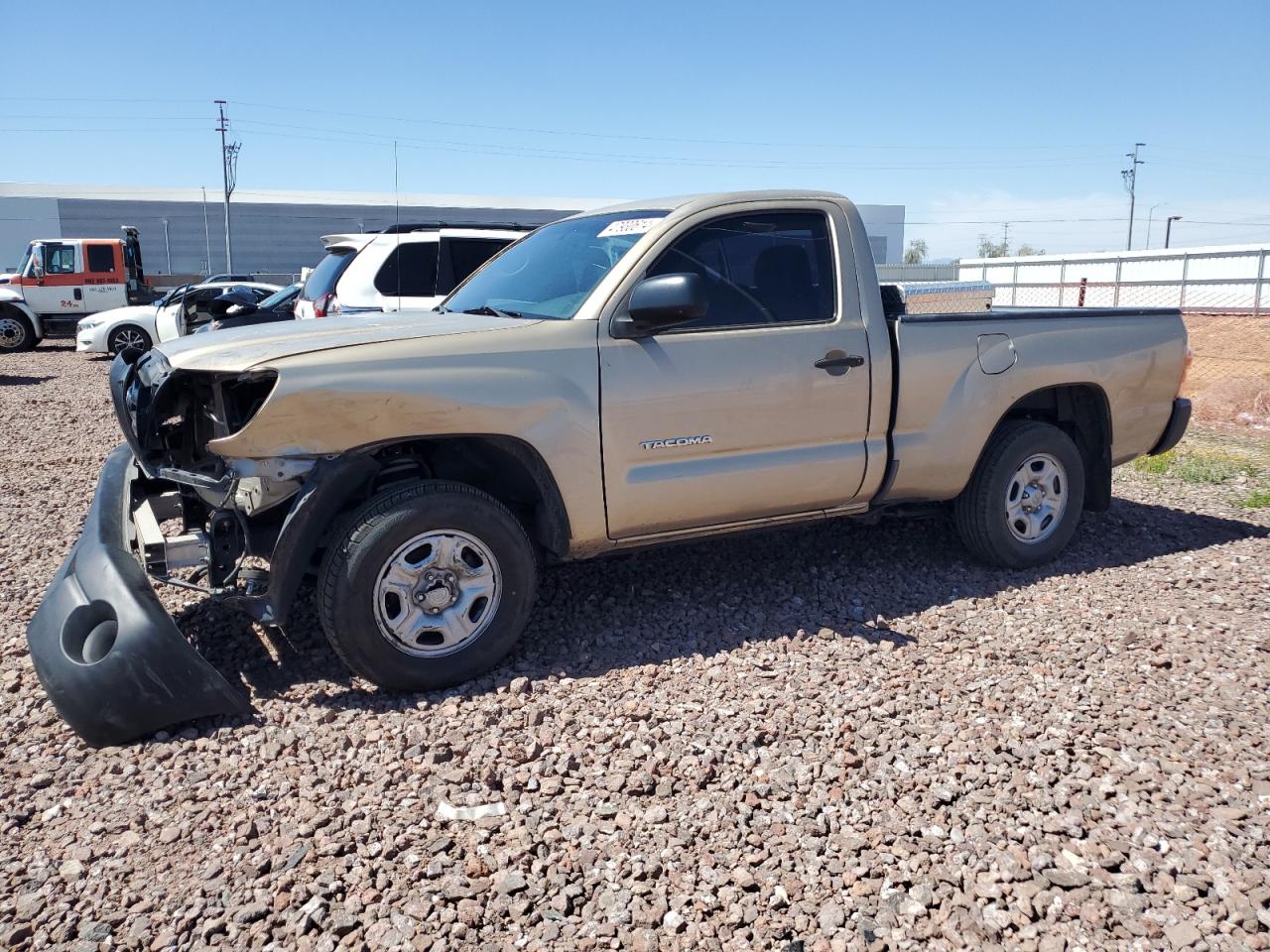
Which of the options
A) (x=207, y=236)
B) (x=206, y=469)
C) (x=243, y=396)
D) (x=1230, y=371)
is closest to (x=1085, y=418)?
(x=243, y=396)

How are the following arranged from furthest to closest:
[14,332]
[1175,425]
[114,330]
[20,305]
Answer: [14,332], [20,305], [114,330], [1175,425]

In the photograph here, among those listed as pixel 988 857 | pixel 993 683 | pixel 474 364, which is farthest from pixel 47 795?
pixel 993 683

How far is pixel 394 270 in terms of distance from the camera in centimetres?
997

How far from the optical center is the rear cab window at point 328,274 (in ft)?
32.5

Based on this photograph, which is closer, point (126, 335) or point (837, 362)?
point (837, 362)

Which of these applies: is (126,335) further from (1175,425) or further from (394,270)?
(1175,425)

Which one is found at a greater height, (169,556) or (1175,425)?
(1175,425)

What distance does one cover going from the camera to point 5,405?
13.1 metres

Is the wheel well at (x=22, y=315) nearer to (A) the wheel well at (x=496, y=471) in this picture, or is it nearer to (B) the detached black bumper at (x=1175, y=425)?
(A) the wheel well at (x=496, y=471)

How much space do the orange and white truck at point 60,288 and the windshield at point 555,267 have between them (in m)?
20.4

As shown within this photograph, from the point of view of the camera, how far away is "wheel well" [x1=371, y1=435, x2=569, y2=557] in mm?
4180

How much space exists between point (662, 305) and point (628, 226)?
0.75 m

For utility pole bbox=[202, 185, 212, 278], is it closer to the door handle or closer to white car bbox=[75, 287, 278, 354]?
white car bbox=[75, 287, 278, 354]

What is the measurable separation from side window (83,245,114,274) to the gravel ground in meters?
19.9
